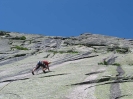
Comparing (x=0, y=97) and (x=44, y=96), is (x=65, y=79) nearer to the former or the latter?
(x=44, y=96)

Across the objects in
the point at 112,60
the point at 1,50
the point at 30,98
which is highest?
the point at 1,50

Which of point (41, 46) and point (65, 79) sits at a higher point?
point (41, 46)

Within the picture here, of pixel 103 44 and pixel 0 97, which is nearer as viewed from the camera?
pixel 0 97

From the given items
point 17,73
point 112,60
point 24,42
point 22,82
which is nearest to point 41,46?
point 24,42

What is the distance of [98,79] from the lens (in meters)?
23.9

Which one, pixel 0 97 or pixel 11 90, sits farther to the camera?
pixel 11 90

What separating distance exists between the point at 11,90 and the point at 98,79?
7.48 m

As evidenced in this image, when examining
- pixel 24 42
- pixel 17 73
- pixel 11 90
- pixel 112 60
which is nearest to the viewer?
pixel 11 90

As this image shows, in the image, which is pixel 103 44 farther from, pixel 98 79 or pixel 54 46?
pixel 98 79

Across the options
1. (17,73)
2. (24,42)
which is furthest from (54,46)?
(17,73)

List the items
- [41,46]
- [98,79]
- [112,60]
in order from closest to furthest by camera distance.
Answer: [98,79] < [112,60] < [41,46]

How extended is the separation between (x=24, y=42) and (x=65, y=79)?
4576 cm

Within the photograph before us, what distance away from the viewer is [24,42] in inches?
2734

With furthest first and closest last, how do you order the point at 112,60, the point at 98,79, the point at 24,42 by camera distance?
1. the point at 24,42
2. the point at 112,60
3. the point at 98,79
